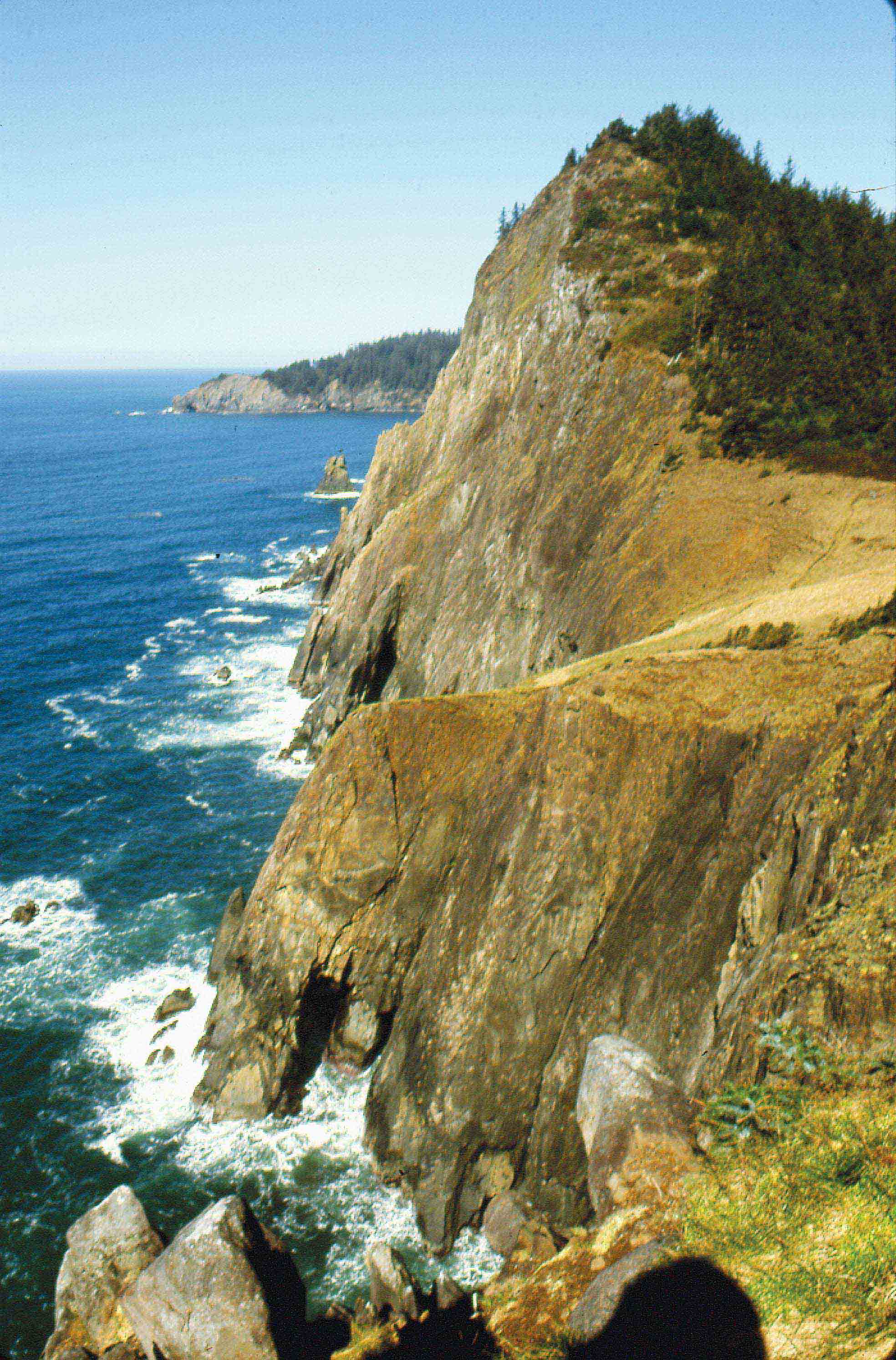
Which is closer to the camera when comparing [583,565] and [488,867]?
[488,867]

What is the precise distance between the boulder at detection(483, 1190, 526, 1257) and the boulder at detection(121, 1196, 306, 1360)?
22.1 ft

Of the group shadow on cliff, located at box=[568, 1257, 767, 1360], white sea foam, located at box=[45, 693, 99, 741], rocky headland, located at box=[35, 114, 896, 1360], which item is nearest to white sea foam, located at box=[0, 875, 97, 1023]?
rocky headland, located at box=[35, 114, 896, 1360]

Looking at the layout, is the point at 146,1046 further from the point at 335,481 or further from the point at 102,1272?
the point at 335,481

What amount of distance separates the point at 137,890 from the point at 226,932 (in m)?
9.27

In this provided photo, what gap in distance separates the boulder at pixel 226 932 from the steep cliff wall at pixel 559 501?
16.3 m

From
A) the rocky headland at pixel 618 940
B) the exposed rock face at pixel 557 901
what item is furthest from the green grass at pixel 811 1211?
the exposed rock face at pixel 557 901

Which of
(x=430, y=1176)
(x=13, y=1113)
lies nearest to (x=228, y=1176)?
(x=430, y=1176)

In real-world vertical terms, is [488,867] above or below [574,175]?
below

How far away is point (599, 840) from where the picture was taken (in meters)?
21.7

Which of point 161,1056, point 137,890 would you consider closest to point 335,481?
point 137,890

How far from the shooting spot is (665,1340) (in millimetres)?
9883

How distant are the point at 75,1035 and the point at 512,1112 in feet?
62.1

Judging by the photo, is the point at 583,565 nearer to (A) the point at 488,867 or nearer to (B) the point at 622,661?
(B) the point at 622,661

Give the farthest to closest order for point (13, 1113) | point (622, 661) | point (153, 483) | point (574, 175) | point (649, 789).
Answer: point (153, 483)
point (574, 175)
point (13, 1113)
point (622, 661)
point (649, 789)
